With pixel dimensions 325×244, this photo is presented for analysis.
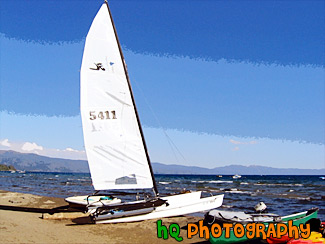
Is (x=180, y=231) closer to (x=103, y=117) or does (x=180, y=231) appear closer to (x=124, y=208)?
(x=124, y=208)

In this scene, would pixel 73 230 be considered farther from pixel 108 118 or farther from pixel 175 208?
pixel 108 118

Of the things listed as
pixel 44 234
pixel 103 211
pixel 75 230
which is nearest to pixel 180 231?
pixel 103 211

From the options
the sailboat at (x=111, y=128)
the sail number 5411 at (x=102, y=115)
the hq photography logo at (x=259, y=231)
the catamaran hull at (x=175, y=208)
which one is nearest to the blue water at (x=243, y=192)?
the catamaran hull at (x=175, y=208)

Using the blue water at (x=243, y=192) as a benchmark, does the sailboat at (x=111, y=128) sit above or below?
above

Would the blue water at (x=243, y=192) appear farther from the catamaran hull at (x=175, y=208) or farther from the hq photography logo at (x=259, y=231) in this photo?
the hq photography logo at (x=259, y=231)

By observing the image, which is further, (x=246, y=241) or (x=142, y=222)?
(x=142, y=222)

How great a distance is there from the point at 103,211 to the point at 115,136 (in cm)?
371

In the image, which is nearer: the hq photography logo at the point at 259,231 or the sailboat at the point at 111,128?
the hq photography logo at the point at 259,231

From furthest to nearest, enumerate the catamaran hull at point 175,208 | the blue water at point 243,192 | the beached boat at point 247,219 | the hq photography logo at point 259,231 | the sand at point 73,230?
the blue water at point 243,192 < the catamaran hull at point 175,208 < the sand at point 73,230 < the beached boat at point 247,219 < the hq photography logo at point 259,231

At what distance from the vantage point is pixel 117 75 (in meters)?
16.1

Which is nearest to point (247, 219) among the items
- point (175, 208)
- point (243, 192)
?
point (175, 208)

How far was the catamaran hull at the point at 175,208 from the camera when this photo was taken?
15.8 m

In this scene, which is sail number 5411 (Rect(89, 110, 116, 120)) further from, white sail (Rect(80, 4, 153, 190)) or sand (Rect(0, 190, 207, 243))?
sand (Rect(0, 190, 207, 243))

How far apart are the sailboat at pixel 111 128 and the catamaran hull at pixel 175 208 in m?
0.05
